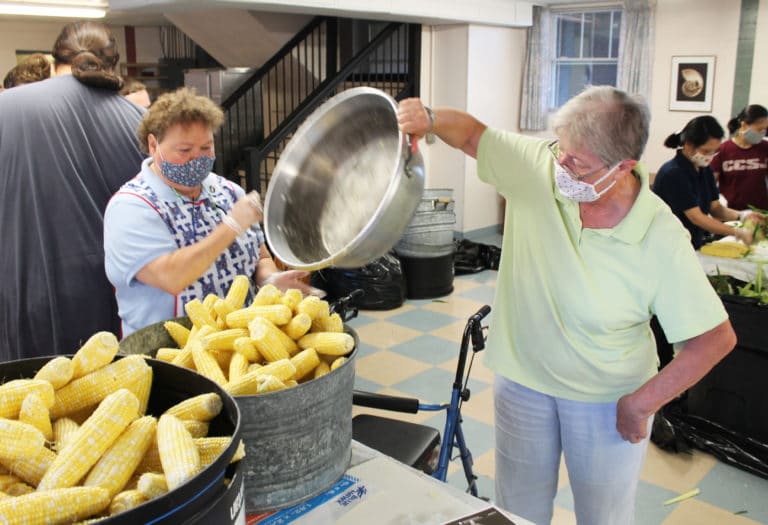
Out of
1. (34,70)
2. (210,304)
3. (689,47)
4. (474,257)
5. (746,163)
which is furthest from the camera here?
(689,47)

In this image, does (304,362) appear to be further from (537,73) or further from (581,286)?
(537,73)

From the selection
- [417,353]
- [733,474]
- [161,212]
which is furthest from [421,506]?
[417,353]

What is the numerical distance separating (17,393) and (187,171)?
41.0 inches

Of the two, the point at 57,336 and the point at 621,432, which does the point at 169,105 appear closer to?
the point at 57,336

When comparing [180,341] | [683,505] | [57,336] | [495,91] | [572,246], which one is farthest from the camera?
[495,91]

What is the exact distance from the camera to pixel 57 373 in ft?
3.34

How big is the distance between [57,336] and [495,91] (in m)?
6.57

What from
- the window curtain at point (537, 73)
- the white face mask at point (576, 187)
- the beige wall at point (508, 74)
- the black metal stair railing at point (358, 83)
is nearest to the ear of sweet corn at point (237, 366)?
the white face mask at point (576, 187)

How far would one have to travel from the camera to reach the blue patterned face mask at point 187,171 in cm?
189

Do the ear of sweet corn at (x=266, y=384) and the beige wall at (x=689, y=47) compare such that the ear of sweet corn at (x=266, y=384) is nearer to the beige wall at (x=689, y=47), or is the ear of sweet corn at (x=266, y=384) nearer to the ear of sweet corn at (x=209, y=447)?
the ear of sweet corn at (x=209, y=447)

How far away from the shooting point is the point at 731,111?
277 inches

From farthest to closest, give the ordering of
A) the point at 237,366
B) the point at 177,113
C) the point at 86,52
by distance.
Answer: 1. the point at 86,52
2. the point at 177,113
3. the point at 237,366

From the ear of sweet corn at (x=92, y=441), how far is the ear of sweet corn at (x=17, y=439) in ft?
0.13

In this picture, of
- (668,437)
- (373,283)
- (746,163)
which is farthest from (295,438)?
(746,163)
